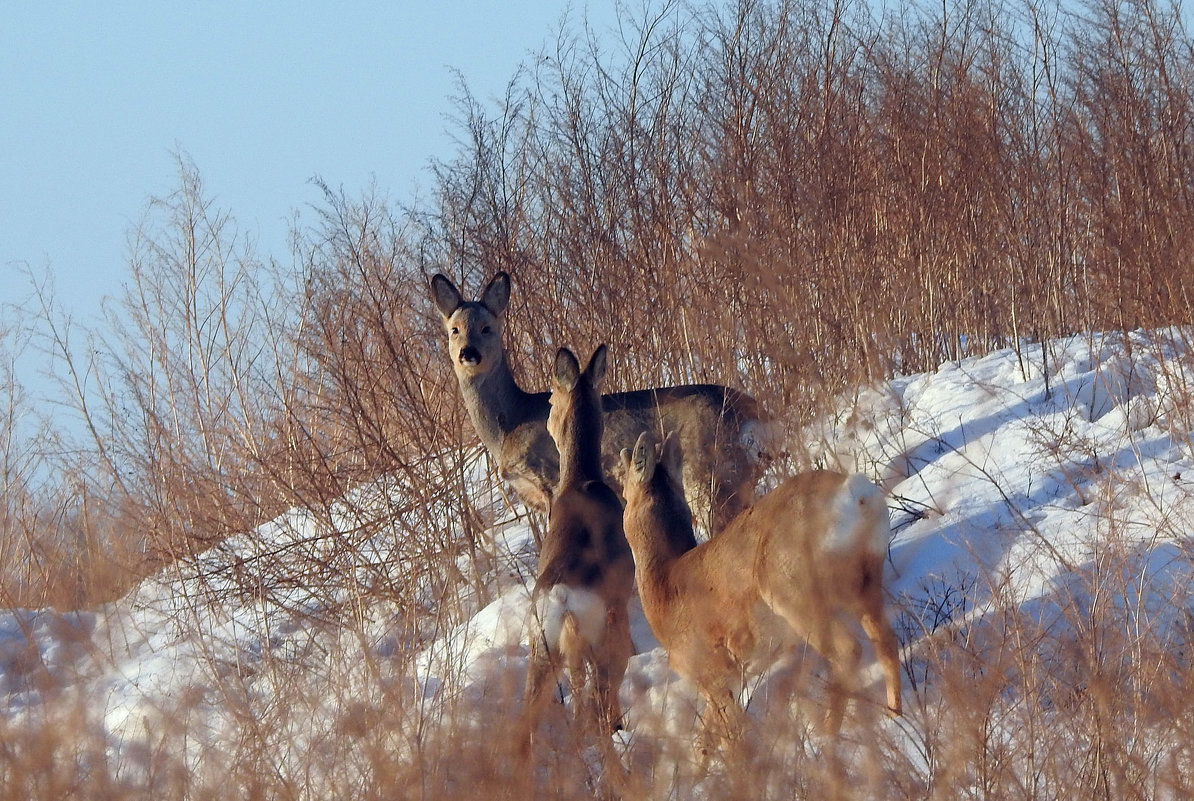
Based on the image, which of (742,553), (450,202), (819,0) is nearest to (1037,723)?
(742,553)

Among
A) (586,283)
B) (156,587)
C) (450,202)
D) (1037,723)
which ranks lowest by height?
(1037,723)

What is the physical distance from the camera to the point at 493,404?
8836 millimetres

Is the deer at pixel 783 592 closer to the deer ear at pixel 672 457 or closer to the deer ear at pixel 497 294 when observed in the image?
the deer ear at pixel 672 457

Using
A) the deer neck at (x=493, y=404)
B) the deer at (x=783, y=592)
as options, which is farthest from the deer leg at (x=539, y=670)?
the deer neck at (x=493, y=404)

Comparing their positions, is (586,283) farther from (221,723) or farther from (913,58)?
(221,723)

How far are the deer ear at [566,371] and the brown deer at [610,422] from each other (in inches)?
26.5

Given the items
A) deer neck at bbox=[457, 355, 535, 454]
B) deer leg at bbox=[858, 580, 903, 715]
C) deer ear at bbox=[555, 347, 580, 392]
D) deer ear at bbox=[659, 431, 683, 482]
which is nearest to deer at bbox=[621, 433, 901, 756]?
deer leg at bbox=[858, 580, 903, 715]

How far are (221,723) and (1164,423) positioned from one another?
4536 mm

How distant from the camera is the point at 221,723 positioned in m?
5.41

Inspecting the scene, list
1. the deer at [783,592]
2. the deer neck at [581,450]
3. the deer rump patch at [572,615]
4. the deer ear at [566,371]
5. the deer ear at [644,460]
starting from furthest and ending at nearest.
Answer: the deer ear at [566,371], the deer neck at [581,450], the deer ear at [644,460], the deer rump patch at [572,615], the deer at [783,592]

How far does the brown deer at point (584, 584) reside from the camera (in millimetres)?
4832

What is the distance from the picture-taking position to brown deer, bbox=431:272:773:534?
24.9 feet

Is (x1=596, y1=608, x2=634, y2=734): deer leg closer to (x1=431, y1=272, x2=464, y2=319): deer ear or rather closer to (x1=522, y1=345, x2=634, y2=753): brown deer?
(x1=522, y1=345, x2=634, y2=753): brown deer

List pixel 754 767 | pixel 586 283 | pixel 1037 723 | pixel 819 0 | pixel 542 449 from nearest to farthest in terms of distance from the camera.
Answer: pixel 754 767, pixel 1037 723, pixel 542 449, pixel 586 283, pixel 819 0
